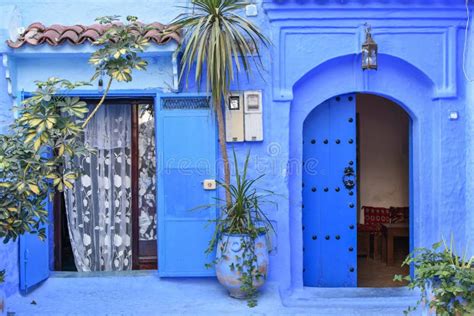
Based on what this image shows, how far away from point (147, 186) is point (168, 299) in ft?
4.43

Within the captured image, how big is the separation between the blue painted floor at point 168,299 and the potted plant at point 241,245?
22 cm

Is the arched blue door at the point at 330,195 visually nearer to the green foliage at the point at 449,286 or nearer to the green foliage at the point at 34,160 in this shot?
the green foliage at the point at 449,286

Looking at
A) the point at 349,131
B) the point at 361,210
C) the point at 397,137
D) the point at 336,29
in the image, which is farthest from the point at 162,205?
the point at 397,137

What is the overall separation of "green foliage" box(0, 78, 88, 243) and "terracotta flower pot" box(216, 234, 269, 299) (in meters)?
1.83

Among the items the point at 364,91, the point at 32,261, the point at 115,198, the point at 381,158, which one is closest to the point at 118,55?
the point at 115,198

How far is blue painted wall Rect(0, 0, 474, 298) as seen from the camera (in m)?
6.05

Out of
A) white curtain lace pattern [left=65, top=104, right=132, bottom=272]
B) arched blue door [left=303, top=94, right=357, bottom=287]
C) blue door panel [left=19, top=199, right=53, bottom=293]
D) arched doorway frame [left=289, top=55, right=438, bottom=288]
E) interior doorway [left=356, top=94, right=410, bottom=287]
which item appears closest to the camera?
blue door panel [left=19, top=199, right=53, bottom=293]

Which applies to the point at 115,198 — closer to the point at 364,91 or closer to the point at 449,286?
the point at 364,91

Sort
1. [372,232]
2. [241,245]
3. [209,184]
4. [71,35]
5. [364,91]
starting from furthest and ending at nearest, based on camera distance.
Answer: [372,232] < [364,91] < [209,184] < [71,35] < [241,245]

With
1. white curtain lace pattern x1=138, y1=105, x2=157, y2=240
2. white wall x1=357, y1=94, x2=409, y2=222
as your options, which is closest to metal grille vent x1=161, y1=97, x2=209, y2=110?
white curtain lace pattern x1=138, y1=105, x2=157, y2=240

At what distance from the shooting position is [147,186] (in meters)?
6.43

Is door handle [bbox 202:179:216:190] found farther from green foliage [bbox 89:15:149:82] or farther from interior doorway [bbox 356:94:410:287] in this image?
interior doorway [bbox 356:94:410:287]

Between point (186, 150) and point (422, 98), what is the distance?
9.09ft

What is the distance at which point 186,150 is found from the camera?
602 centimetres
